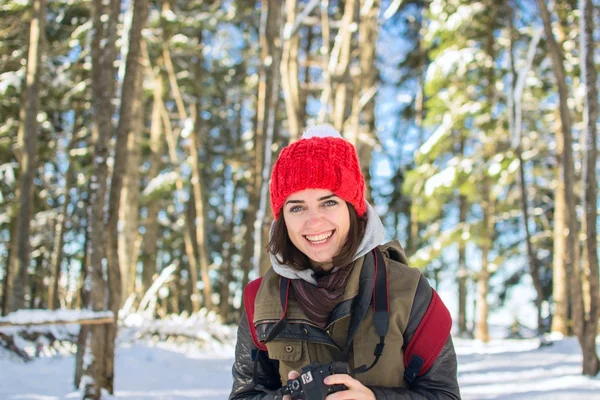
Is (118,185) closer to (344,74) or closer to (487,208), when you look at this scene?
(344,74)

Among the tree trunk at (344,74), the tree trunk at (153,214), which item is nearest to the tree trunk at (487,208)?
the tree trunk at (344,74)

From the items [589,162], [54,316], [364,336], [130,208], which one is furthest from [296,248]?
[130,208]

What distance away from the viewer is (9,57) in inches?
543

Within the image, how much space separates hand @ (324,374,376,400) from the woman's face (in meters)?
0.42

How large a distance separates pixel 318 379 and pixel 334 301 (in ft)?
0.90

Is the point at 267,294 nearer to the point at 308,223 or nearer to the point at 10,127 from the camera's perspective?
the point at 308,223

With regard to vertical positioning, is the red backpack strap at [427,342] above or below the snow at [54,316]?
above

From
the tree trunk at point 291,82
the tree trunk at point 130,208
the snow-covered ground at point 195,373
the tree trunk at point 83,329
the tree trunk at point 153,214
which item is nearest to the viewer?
the tree trunk at point 83,329

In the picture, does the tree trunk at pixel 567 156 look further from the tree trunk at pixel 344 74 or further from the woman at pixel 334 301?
the woman at pixel 334 301

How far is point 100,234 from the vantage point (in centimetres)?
487

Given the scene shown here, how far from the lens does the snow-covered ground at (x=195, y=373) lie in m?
5.29

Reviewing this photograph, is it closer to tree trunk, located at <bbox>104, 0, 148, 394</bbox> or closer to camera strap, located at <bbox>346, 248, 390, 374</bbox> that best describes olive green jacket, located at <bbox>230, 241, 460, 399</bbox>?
camera strap, located at <bbox>346, 248, 390, 374</bbox>

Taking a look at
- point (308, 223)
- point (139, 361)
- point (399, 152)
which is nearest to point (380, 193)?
point (399, 152)

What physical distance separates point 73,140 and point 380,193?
11947mm
